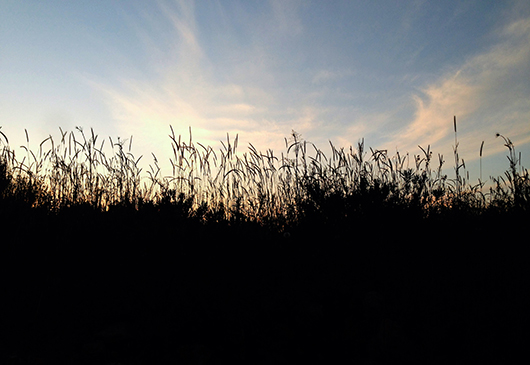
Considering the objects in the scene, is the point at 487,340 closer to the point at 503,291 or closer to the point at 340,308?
the point at 503,291

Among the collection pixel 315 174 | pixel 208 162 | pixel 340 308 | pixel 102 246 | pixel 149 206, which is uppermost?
pixel 208 162

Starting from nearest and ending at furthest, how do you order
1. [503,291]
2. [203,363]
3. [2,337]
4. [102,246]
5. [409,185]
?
1. [203,363]
2. [2,337]
3. [503,291]
4. [102,246]
5. [409,185]

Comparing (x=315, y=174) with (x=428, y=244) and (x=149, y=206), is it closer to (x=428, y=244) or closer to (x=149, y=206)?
(x=428, y=244)

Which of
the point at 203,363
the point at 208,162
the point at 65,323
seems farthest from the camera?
the point at 208,162

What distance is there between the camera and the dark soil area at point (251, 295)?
4.73 ft

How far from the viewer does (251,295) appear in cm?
185

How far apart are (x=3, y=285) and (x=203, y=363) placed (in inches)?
56.3

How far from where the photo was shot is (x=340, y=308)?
1.81m

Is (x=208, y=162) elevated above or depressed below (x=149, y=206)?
above

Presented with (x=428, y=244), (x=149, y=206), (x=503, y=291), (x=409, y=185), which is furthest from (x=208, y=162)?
(x=503, y=291)

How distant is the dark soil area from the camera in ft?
4.73

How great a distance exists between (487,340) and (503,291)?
551 mm

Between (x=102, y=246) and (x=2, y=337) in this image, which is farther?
(x=102, y=246)

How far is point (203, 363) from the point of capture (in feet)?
4.45
